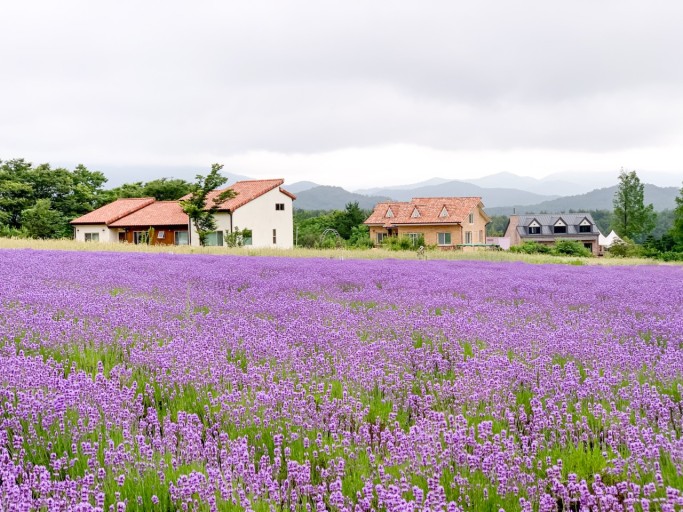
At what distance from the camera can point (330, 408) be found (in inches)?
146

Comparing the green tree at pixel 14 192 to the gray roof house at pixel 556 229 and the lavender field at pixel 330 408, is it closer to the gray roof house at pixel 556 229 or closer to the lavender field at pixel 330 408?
the lavender field at pixel 330 408

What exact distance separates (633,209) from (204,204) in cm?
4763

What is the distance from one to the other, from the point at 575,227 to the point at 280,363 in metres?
83.8

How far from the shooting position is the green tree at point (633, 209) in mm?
65812

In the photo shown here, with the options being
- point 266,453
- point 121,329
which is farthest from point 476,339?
point 121,329

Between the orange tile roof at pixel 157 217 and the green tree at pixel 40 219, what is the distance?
5524 millimetres

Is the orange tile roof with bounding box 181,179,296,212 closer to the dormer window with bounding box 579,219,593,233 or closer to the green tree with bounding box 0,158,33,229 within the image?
the green tree with bounding box 0,158,33,229

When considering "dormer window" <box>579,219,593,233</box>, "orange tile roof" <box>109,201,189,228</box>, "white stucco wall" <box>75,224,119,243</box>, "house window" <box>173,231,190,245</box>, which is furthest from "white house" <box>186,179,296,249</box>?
"dormer window" <box>579,219,593,233</box>

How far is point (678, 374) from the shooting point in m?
4.43

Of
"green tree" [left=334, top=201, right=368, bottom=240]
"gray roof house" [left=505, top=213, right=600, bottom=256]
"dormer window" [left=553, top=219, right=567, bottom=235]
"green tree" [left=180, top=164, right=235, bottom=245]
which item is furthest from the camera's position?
"dormer window" [left=553, top=219, right=567, bottom=235]

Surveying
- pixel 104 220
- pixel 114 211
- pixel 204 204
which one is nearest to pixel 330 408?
pixel 204 204

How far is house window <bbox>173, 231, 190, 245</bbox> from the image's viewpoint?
43969 millimetres

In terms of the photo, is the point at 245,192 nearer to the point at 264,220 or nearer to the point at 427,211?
the point at 264,220

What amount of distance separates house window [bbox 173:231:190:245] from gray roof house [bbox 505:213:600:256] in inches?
1970
